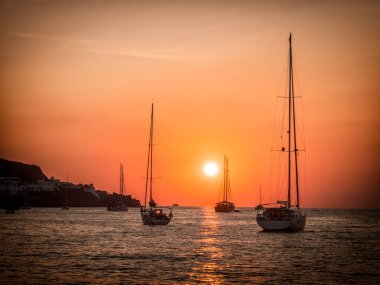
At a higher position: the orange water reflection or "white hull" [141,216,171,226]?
"white hull" [141,216,171,226]

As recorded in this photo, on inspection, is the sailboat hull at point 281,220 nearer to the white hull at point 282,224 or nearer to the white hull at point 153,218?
the white hull at point 282,224

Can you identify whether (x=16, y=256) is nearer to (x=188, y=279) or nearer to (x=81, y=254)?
(x=81, y=254)

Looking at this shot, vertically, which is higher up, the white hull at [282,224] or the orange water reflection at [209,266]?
the white hull at [282,224]

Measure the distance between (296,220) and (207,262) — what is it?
34580 mm

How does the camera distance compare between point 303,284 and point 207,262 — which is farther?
point 207,262

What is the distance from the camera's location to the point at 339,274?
43.9m

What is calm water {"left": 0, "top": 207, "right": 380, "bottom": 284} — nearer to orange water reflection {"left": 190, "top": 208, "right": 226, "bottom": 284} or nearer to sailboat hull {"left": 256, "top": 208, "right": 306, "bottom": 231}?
orange water reflection {"left": 190, "top": 208, "right": 226, "bottom": 284}

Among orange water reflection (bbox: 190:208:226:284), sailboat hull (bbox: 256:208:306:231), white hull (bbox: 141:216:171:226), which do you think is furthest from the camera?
white hull (bbox: 141:216:171:226)

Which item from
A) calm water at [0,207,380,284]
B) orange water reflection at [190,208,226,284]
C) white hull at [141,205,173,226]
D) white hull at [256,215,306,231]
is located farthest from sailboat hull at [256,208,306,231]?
white hull at [141,205,173,226]

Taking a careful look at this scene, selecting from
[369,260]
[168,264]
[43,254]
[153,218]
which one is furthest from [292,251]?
[153,218]

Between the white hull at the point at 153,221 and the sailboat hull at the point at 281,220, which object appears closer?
the sailboat hull at the point at 281,220

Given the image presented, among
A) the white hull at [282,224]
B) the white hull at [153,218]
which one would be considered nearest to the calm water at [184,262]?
the white hull at [282,224]

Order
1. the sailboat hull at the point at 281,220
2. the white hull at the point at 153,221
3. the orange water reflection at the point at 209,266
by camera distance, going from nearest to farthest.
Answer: the orange water reflection at the point at 209,266 → the sailboat hull at the point at 281,220 → the white hull at the point at 153,221

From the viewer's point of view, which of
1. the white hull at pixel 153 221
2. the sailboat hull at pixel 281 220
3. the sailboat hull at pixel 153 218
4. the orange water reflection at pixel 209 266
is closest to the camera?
the orange water reflection at pixel 209 266
